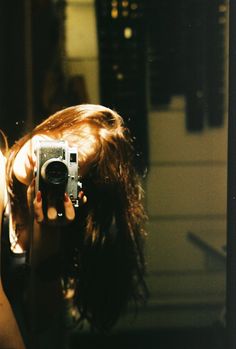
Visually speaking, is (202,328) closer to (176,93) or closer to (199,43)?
(176,93)

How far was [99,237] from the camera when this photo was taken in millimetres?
3541

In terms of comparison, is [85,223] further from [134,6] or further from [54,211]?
[134,6]

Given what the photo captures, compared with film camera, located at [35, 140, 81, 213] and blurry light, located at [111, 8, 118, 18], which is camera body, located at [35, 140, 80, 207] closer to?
film camera, located at [35, 140, 81, 213]

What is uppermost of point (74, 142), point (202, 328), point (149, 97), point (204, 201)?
point (149, 97)

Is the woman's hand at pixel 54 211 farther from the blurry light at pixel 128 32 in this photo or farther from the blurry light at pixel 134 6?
the blurry light at pixel 134 6

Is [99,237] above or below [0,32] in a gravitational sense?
below

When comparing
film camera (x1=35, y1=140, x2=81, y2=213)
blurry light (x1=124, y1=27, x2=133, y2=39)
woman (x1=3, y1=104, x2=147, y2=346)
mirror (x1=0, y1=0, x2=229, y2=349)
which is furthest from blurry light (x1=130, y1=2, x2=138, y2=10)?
film camera (x1=35, y1=140, x2=81, y2=213)

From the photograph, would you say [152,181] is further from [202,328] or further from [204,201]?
[202,328]

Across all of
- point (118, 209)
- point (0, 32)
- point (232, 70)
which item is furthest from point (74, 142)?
point (232, 70)

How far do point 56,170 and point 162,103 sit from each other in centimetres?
73

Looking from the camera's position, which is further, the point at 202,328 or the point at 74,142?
the point at 202,328

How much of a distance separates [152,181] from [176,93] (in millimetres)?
518

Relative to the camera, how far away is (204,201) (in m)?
3.66

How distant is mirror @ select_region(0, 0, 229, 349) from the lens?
3410mm
